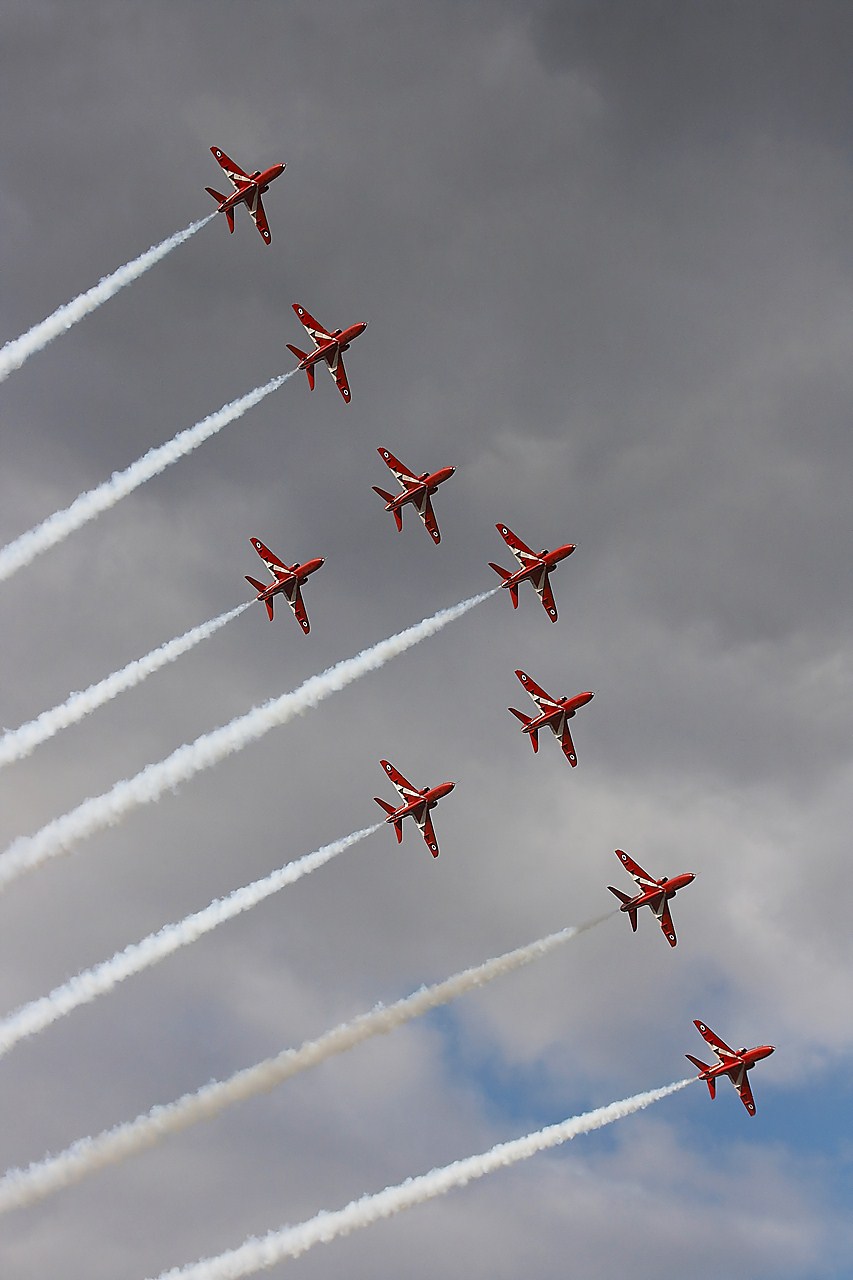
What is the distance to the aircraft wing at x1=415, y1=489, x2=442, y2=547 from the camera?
451 ft

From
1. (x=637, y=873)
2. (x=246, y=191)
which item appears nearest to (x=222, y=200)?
(x=246, y=191)

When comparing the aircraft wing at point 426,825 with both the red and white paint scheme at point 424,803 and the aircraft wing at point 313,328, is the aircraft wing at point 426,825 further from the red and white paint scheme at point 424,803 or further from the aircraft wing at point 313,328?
the aircraft wing at point 313,328

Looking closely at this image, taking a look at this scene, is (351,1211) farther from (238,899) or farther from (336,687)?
(336,687)

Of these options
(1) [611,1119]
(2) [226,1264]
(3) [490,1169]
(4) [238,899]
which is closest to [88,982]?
(4) [238,899]

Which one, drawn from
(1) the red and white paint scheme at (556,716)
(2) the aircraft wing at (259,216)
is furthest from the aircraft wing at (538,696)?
(2) the aircraft wing at (259,216)

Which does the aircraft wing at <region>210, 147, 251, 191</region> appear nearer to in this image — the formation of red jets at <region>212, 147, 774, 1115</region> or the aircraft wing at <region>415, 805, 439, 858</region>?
the formation of red jets at <region>212, 147, 774, 1115</region>

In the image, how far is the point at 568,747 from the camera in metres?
142

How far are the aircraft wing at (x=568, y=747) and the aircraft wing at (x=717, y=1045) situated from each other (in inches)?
947

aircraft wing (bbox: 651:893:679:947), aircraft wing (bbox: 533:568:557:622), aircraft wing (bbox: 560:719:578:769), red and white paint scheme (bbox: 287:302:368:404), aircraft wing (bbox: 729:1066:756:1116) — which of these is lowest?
aircraft wing (bbox: 729:1066:756:1116)

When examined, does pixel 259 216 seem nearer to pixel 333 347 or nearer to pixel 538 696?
pixel 333 347

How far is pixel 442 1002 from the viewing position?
124500 mm

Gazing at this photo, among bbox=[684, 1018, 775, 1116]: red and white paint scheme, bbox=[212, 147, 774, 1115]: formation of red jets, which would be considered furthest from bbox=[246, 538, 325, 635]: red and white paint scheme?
bbox=[684, 1018, 775, 1116]: red and white paint scheme

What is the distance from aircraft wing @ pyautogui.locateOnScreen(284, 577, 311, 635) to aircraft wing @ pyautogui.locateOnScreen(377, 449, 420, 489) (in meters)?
13.0

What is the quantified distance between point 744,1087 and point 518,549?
47.4 m
